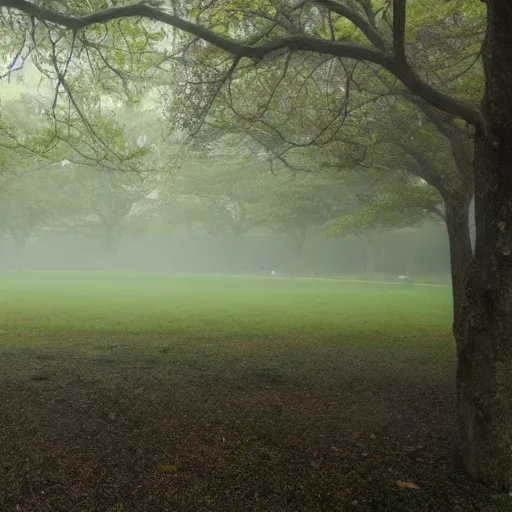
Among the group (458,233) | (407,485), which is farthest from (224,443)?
(458,233)

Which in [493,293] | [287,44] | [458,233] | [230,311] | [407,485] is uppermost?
[287,44]

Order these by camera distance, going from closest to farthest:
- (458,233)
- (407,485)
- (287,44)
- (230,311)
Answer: (407,485) < (287,44) < (458,233) < (230,311)

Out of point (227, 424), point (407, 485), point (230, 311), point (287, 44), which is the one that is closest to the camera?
point (407, 485)

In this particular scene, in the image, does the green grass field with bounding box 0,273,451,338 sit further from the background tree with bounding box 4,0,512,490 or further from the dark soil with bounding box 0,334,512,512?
the background tree with bounding box 4,0,512,490

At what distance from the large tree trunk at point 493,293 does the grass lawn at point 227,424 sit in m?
0.44

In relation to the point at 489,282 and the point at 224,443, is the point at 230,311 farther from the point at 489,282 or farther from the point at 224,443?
the point at 489,282

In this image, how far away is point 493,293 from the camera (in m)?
4.58

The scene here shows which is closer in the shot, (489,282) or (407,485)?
(489,282)

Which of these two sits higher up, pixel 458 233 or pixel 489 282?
pixel 458 233

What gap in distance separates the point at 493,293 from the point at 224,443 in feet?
10.1

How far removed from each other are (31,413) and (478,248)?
526 cm

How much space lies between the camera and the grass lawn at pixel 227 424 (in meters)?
4.54

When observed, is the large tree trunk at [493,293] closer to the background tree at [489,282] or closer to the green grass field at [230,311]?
the background tree at [489,282]

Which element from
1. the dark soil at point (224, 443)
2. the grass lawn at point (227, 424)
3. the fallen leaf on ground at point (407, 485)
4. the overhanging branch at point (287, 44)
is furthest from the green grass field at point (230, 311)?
the overhanging branch at point (287, 44)
